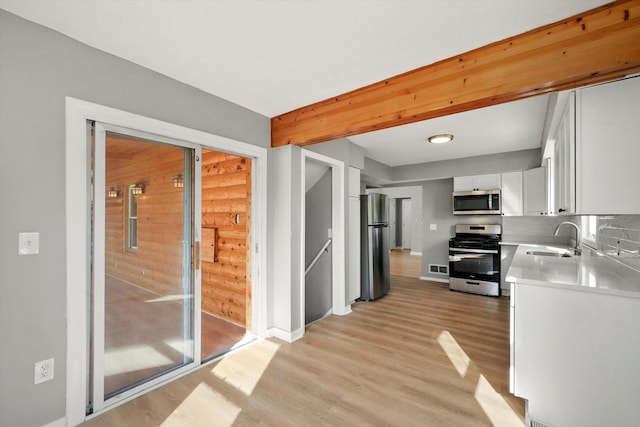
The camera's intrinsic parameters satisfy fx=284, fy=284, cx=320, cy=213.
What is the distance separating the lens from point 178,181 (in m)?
2.45

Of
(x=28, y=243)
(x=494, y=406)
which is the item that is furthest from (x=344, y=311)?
(x=28, y=243)

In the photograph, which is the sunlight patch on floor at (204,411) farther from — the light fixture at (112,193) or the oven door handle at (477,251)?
the oven door handle at (477,251)

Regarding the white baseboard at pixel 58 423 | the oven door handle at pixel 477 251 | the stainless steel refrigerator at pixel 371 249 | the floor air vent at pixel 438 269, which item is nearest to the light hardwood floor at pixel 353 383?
the white baseboard at pixel 58 423

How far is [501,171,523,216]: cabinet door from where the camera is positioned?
4711 millimetres

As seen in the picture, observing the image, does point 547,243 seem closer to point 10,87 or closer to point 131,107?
point 131,107

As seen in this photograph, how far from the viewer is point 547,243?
187 inches

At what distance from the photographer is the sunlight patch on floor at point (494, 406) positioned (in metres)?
1.84

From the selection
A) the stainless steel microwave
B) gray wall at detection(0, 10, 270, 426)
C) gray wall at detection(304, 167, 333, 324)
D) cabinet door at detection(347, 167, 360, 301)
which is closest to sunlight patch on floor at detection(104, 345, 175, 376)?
gray wall at detection(0, 10, 270, 426)

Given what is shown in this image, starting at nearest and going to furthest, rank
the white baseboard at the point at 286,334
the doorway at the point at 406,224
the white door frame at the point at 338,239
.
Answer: the white baseboard at the point at 286,334
the white door frame at the point at 338,239
the doorway at the point at 406,224

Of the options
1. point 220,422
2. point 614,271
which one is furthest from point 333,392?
point 614,271

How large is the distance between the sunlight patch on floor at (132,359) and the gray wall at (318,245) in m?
1.81

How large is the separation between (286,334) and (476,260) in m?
3.67

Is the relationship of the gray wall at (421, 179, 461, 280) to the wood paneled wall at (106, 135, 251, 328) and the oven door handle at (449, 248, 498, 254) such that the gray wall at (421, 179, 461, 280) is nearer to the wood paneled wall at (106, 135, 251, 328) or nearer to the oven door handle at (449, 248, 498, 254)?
the oven door handle at (449, 248, 498, 254)

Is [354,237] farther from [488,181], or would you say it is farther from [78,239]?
[78,239]
